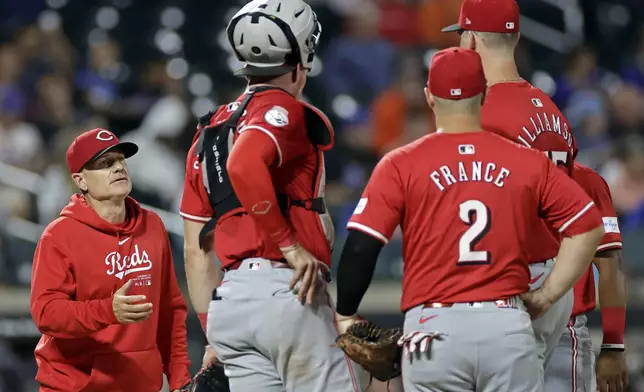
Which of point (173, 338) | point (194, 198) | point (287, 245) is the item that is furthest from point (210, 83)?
point (287, 245)

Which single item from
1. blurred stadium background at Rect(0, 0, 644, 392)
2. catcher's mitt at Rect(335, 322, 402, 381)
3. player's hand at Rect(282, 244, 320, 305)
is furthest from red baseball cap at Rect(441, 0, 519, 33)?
blurred stadium background at Rect(0, 0, 644, 392)

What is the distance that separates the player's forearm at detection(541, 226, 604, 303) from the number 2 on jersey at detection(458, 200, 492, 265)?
283 mm

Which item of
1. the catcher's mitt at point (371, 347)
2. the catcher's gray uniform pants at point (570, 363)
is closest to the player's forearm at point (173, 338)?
the catcher's mitt at point (371, 347)

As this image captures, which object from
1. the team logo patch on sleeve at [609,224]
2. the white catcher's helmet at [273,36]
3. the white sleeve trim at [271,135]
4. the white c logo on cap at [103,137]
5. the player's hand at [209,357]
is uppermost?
the white catcher's helmet at [273,36]

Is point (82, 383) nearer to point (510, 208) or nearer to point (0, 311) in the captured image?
point (510, 208)

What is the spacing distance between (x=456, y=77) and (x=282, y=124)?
0.68 meters

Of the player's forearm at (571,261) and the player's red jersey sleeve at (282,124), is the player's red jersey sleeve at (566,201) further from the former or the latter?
the player's red jersey sleeve at (282,124)

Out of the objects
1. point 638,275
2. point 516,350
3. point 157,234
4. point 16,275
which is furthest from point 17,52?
point 516,350

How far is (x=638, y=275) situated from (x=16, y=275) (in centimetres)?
456

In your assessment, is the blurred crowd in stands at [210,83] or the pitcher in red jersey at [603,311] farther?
the blurred crowd in stands at [210,83]

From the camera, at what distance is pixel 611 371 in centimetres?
516

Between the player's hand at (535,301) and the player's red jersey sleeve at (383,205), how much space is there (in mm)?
535

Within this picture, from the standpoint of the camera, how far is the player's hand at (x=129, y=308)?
473cm

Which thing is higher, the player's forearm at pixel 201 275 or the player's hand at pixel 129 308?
the player's forearm at pixel 201 275
